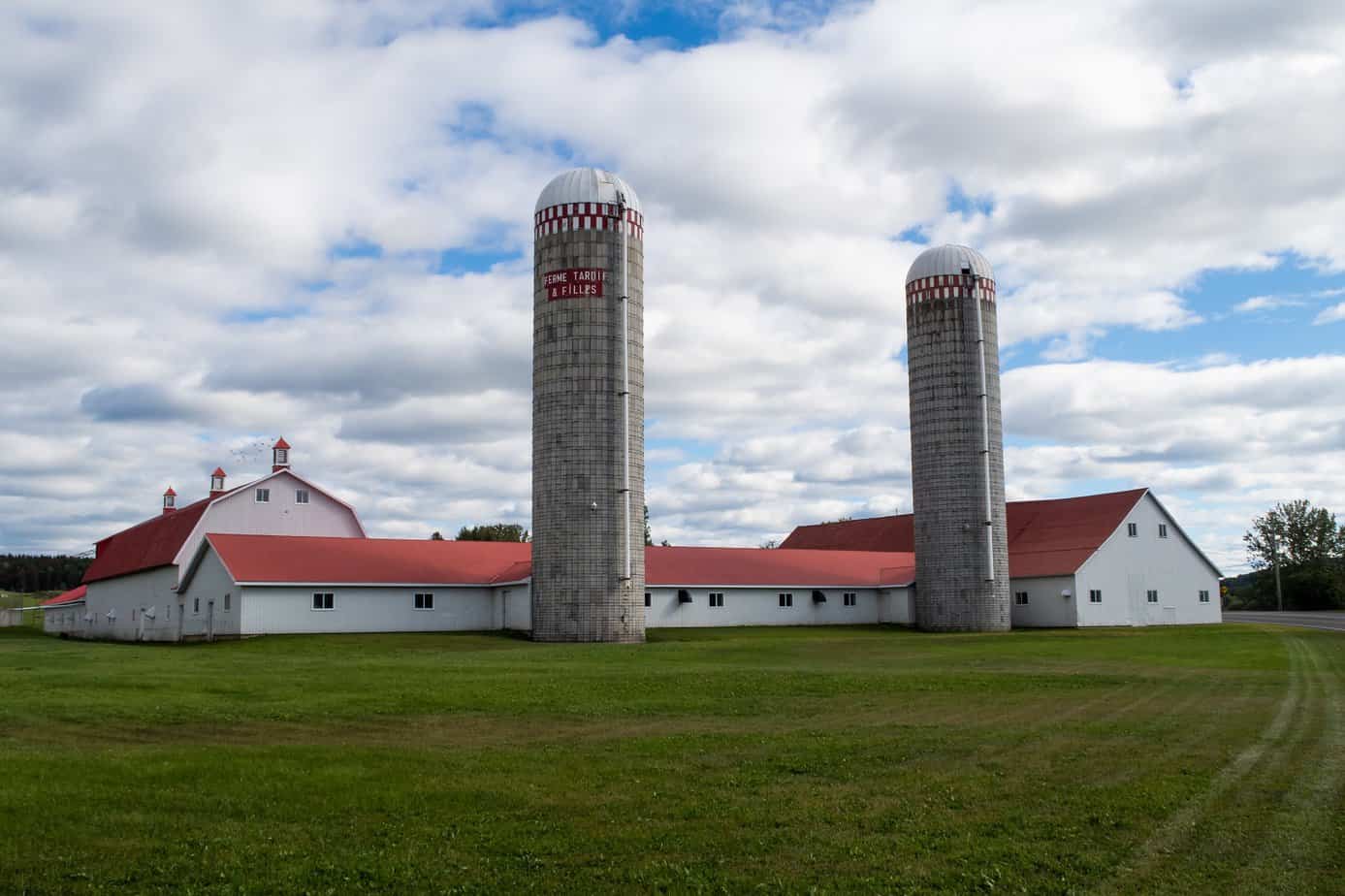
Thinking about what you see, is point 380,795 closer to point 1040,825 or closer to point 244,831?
point 244,831

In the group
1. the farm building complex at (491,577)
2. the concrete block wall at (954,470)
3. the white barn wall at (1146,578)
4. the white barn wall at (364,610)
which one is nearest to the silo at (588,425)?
the farm building complex at (491,577)

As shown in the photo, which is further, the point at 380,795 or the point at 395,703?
the point at 395,703

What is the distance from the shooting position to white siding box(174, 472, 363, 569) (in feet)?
205

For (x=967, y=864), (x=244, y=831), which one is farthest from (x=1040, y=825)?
(x=244, y=831)

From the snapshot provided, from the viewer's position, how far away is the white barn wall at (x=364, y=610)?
161ft

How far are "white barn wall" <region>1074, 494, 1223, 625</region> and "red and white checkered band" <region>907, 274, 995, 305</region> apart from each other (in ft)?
47.2

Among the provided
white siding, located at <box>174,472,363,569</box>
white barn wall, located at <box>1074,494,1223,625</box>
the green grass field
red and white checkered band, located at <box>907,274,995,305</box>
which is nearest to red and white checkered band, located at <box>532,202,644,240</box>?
red and white checkered band, located at <box>907,274,995,305</box>

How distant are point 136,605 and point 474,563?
67.1 ft

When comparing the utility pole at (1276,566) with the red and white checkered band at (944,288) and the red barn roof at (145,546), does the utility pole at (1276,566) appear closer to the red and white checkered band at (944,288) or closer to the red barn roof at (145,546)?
the red and white checkered band at (944,288)

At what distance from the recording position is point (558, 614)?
5000cm

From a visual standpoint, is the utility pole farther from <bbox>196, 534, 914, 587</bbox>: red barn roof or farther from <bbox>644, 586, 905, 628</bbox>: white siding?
<bbox>644, 586, 905, 628</bbox>: white siding

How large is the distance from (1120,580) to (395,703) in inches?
1968

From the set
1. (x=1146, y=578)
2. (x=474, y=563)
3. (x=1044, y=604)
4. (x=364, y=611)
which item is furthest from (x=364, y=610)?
(x=1146, y=578)

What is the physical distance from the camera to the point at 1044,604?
2447 inches
